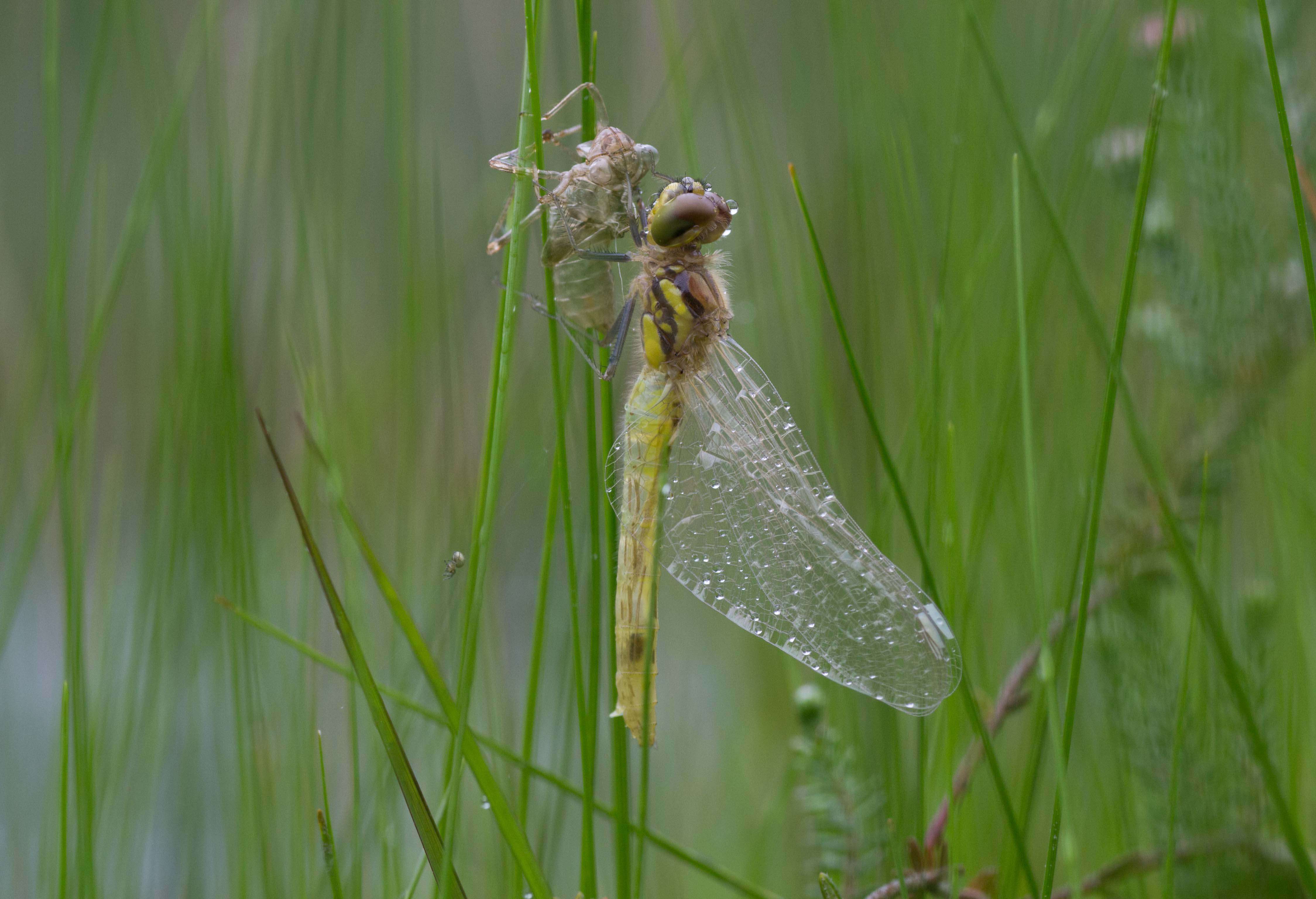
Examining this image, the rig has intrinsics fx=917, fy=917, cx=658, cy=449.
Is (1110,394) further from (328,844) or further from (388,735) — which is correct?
(328,844)

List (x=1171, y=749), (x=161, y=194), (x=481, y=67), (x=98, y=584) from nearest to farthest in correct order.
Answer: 1. (x=1171, y=749)
2. (x=161, y=194)
3. (x=98, y=584)
4. (x=481, y=67)

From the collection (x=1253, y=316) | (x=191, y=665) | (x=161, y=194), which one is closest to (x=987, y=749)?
(x=1253, y=316)

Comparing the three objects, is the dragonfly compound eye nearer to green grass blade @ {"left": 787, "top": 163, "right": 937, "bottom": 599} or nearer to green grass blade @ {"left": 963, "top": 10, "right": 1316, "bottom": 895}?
green grass blade @ {"left": 787, "top": 163, "right": 937, "bottom": 599}

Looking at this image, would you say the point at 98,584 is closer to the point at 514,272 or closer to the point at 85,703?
the point at 85,703

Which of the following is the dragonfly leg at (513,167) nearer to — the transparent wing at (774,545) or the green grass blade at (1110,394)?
the transparent wing at (774,545)

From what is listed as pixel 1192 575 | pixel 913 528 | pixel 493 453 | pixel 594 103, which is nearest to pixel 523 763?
pixel 493 453

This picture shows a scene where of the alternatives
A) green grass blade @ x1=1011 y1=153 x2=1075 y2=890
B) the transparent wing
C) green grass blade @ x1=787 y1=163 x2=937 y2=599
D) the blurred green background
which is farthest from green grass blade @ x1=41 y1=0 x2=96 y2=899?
green grass blade @ x1=1011 y1=153 x2=1075 y2=890
